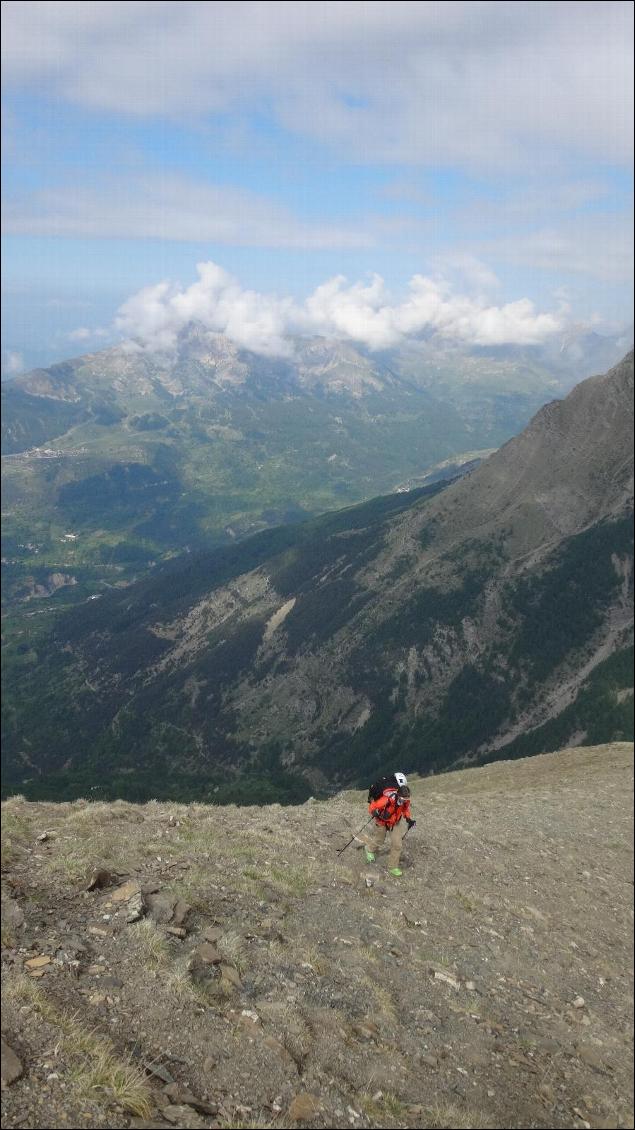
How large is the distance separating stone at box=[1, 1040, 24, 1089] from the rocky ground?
0.02m

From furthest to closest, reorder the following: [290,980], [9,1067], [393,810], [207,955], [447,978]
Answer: [393,810], [447,978], [290,980], [207,955], [9,1067]

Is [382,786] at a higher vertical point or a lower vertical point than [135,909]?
lower

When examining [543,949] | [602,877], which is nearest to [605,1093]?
[543,949]

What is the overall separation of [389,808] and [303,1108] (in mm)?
13101

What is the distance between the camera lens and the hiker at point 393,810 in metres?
23.2

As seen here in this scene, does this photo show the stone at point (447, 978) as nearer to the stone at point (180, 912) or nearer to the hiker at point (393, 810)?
the hiker at point (393, 810)

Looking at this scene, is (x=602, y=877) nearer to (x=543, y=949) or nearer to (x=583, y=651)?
(x=543, y=949)

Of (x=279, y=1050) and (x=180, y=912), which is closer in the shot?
(x=279, y=1050)

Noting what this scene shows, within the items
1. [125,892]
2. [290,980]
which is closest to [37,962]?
[125,892]

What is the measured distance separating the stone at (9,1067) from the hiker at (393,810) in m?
15.3

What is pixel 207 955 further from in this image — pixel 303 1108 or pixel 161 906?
pixel 303 1108

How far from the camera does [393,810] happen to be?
23.3 metres

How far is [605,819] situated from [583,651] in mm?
169890

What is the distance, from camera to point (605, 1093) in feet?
50.7
